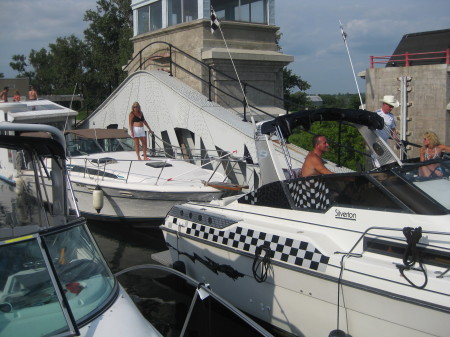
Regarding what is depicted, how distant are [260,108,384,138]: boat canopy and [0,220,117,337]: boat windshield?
334cm

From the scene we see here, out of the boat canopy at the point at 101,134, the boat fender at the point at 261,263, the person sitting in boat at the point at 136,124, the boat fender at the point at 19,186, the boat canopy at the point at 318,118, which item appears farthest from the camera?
the boat canopy at the point at 101,134

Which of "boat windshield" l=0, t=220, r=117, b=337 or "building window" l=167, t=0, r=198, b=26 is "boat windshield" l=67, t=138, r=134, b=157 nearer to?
"building window" l=167, t=0, r=198, b=26

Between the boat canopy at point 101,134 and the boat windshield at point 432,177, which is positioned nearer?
the boat windshield at point 432,177

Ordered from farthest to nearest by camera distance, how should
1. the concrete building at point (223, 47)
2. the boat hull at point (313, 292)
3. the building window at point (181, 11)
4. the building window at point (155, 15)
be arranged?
the building window at point (155, 15)
the building window at point (181, 11)
the concrete building at point (223, 47)
the boat hull at point (313, 292)

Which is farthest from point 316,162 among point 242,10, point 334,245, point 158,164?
point 242,10

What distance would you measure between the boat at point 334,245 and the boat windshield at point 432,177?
0.01m

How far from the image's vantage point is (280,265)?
5.32 meters

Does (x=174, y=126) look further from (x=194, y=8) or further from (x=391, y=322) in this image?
(x=391, y=322)

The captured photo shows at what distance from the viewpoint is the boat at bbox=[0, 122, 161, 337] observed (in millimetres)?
3203

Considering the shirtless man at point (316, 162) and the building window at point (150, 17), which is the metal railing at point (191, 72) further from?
the shirtless man at point (316, 162)

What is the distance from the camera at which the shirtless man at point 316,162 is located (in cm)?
615

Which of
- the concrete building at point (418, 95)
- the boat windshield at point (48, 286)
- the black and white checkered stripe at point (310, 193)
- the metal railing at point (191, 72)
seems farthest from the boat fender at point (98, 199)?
the concrete building at point (418, 95)

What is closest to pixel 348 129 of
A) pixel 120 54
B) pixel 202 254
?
pixel 202 254

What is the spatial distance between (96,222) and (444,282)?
Answer: 8715 mm
